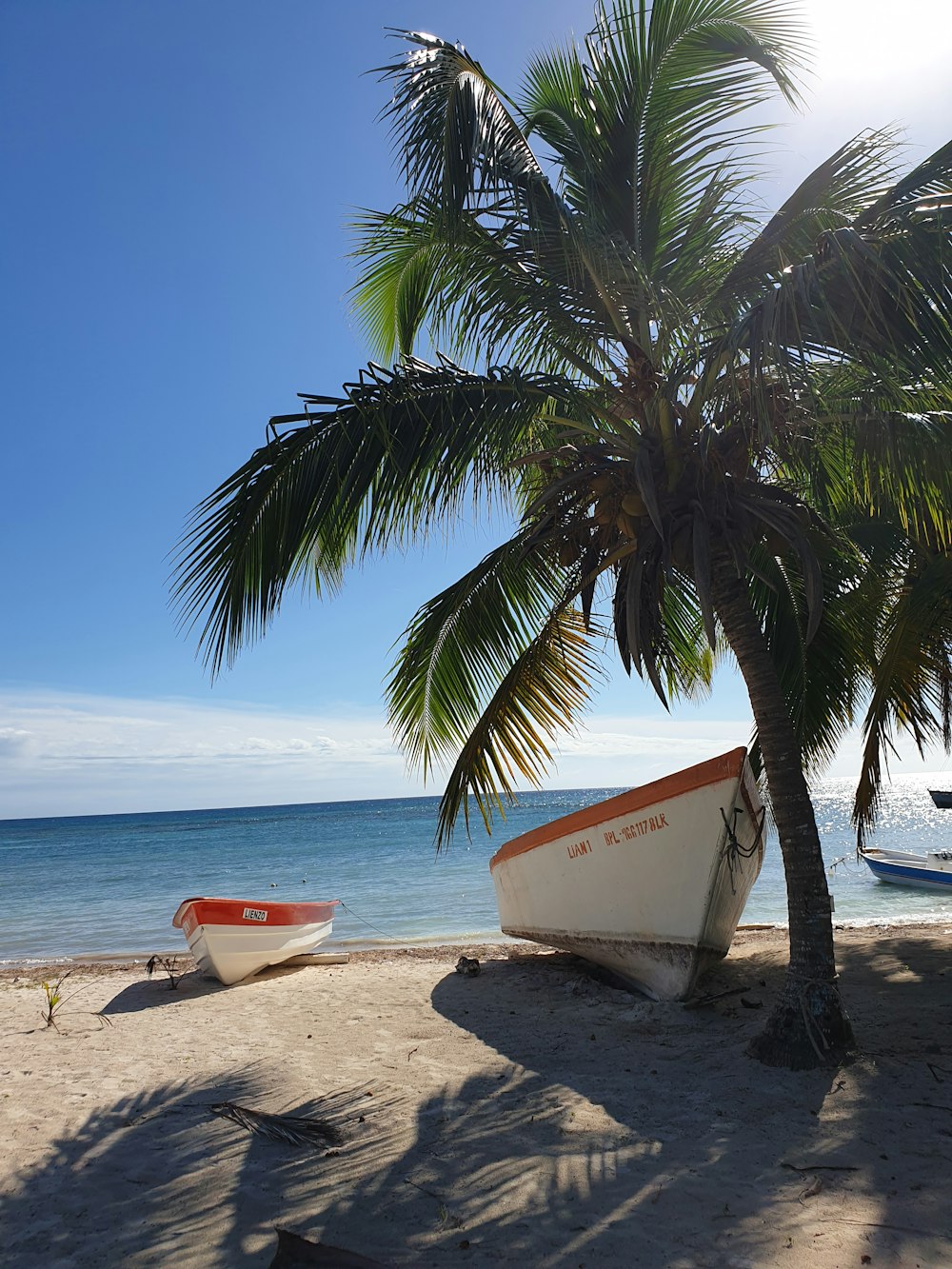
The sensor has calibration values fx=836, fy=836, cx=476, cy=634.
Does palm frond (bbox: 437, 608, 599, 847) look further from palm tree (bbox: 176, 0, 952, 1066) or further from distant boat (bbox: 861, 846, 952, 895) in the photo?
distant boat (bbox: 861, 846, 952, 895)

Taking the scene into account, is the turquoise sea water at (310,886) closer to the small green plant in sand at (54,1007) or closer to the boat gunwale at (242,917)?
the boat gunwale at (242,917)

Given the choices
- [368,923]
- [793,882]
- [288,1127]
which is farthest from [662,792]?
[368,923]

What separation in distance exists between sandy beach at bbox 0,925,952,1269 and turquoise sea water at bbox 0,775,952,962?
6.48 metres

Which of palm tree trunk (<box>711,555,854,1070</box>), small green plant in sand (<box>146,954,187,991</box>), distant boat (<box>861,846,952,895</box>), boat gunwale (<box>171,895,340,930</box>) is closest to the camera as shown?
palm tree trunk (<box>711,555,854,1070</box>)

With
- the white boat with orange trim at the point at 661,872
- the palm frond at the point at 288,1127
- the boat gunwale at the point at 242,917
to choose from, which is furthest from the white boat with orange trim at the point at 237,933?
the palm frond at the point at 288,1127

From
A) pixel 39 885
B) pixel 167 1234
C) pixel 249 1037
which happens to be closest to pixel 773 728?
pixel 167 1234

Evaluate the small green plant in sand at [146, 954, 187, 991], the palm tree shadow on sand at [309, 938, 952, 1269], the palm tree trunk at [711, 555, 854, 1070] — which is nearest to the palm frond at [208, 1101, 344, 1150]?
the palm tree shadow on sand at [309, 938, 952, 1269]

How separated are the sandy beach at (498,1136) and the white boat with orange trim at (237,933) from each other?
1561 millimetres

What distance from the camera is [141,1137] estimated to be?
3846 mm

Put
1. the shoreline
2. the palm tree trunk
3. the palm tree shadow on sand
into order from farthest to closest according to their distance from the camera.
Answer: the shoreline < the palm tree trunk < the palm tree shadow on sand

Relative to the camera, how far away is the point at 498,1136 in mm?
3680

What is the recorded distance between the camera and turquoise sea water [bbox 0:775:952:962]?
13344 millimetres

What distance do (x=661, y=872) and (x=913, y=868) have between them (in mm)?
11122

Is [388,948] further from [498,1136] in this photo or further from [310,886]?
[310,886]
